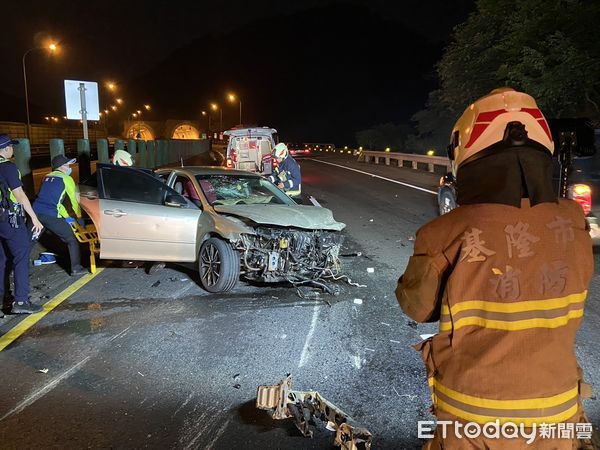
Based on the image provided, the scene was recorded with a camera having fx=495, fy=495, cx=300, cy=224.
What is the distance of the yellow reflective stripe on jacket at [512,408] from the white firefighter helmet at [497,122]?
732 mm

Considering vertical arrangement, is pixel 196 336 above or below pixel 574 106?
below

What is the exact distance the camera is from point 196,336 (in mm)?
4621

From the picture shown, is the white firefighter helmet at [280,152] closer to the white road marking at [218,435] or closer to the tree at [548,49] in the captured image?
the white road marking at [218,435]

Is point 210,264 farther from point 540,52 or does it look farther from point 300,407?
point 540,52

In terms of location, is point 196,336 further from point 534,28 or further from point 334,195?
point 534,28

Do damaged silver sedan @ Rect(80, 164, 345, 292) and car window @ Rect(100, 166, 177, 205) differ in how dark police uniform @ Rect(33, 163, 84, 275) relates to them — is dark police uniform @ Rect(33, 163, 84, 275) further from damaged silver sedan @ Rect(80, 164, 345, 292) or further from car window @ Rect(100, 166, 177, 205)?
car window @ Rect(100, 166, 177, 205)

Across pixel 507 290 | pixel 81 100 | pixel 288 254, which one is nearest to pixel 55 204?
pixel 288 254

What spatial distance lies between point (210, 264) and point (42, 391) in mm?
2579

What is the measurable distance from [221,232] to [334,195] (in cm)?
975

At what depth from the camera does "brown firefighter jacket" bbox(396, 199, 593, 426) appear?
1.44 m

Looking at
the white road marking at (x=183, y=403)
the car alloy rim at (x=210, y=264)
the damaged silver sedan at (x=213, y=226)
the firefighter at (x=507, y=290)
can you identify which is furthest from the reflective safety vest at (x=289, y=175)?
the firefighter at (x=507, y=290)

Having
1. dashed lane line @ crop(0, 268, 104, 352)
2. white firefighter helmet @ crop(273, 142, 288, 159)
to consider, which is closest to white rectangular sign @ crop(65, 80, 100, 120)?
white firefighter helmet @ crop(273, 142, 288, 159)

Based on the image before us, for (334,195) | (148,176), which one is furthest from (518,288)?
(334,195)

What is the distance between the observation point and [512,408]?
4.76 feet
